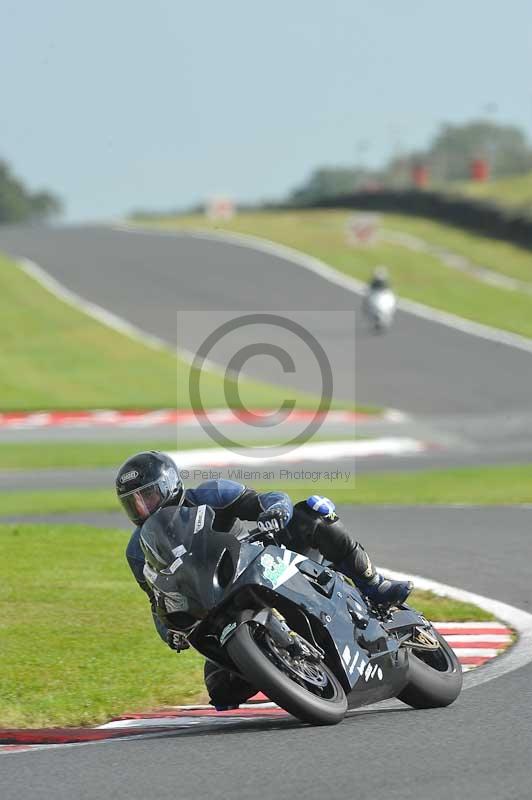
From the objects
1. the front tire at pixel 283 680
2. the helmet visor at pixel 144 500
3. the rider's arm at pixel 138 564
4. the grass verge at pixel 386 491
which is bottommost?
the grass verge at pixel 386 491

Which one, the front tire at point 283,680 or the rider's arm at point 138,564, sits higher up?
the rider's arm at point 138,564

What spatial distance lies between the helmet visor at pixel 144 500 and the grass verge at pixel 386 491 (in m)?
9.17

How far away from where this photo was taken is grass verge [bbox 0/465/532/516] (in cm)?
1591

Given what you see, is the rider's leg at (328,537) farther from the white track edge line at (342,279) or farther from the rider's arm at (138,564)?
the white track edge line at (342,279)

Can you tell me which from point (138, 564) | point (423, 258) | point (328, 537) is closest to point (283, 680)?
point (328, 537)

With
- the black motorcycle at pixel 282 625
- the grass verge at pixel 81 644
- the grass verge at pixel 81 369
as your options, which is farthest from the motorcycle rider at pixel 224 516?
the grass verge at pixel 81 369

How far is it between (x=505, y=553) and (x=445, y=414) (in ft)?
50.1

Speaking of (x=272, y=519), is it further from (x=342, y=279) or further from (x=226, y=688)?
(x=342, y=279)

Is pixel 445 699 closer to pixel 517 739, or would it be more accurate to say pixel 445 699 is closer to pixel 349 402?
pixel 517 739

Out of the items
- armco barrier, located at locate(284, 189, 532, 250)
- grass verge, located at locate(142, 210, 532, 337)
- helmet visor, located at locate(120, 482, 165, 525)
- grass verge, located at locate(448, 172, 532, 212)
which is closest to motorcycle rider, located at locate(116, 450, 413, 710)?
helmet visor, located at locate(120, 482, 165, 525)

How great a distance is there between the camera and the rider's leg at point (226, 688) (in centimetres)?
679

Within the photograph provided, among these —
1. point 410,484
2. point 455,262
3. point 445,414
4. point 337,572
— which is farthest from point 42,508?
point 455,262

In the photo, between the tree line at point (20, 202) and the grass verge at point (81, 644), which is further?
the tree line at point (20, 202)

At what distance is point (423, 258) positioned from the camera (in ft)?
156
